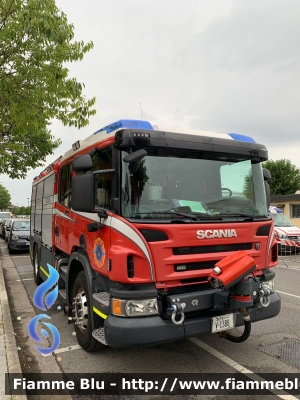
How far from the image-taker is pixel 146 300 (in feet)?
10.6

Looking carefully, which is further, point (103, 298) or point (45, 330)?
point (45, 330)

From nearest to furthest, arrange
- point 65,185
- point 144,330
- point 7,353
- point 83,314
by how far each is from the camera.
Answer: point 144,330, point 7,353, point 83,314, point 65,185

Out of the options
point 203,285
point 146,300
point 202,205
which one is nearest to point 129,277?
point 146,300

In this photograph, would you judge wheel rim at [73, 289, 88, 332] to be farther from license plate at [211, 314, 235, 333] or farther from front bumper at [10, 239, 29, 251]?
front bumper at [10, 239, 29, 251]

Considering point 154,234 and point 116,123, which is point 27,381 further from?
point 116,123

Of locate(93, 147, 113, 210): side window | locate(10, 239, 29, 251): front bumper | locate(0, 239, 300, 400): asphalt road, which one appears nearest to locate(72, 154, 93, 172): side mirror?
locate(93, 147, 113, 210): side window

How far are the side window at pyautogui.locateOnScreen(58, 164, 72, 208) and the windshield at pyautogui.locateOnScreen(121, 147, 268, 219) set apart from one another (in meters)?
1.93

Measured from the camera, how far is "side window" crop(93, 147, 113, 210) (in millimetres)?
3613

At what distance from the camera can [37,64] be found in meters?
6.79

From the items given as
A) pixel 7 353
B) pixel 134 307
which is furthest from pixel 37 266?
pixel 134 307

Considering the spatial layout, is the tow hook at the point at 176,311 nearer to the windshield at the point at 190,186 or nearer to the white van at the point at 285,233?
the windshield at the point at 190,186

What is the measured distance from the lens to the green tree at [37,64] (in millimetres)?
5941

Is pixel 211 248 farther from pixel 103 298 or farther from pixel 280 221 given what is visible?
pixel 280 221

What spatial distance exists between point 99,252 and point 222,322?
1.53m
